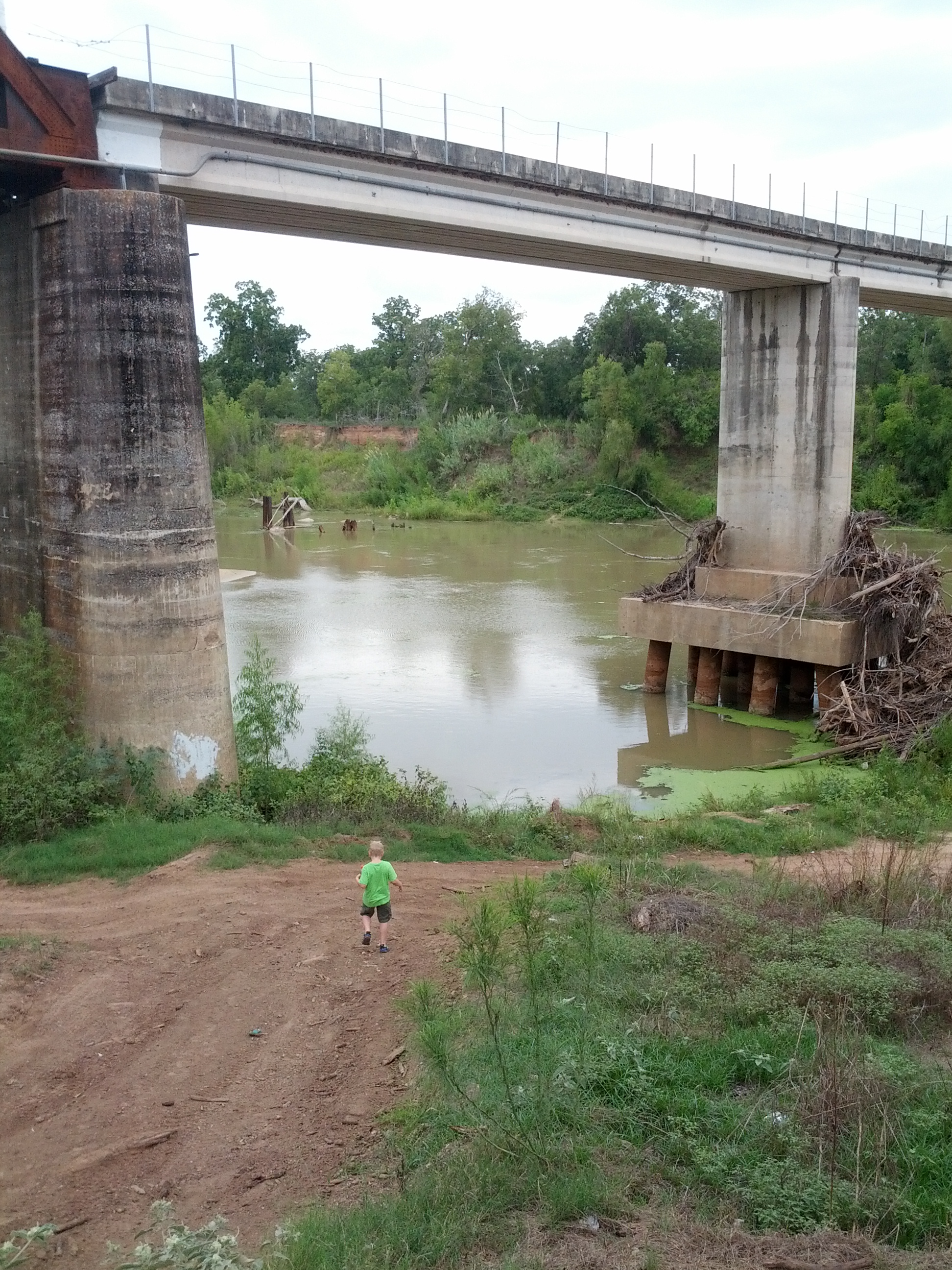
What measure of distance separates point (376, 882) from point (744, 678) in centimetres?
1355

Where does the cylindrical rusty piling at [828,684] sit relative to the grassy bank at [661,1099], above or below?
below

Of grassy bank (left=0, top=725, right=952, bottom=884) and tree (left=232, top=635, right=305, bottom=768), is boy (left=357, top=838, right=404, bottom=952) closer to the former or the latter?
grassy bank (left=0, top=725, right=952, bottom=884)

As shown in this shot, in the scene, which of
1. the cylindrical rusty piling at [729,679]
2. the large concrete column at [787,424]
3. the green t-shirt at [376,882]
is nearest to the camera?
the green t-shirt at [376,882]

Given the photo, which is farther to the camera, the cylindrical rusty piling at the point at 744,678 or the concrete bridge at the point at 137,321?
the cylindrical rusty piling at the point at 744,678

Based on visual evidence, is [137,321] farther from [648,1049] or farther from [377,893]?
[648,1049]

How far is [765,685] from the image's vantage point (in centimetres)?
1920

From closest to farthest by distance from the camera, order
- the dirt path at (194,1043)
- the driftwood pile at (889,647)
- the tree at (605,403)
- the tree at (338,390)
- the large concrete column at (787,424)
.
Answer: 1. the dirt path at (194,1043)
2. the driftwood pile at (889,647)
3. the large concrete column at (787,424)
4. the tree at (605,403)
5. the tree at (338,390)

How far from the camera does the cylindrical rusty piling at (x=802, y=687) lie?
19.5 metres

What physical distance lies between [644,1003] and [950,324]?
5080 cm

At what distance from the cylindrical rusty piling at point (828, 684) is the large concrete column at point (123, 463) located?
33.0 ft

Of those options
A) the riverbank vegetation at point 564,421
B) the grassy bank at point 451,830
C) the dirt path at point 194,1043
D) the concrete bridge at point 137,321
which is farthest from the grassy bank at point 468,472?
the dirt path at point 194,1043

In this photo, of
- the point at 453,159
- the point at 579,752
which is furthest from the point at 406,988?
the point at 453,159

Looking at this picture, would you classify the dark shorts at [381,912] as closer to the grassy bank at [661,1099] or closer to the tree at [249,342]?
the grassy bank at [661,1099]

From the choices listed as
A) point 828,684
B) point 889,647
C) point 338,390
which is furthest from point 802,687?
point 338,390
